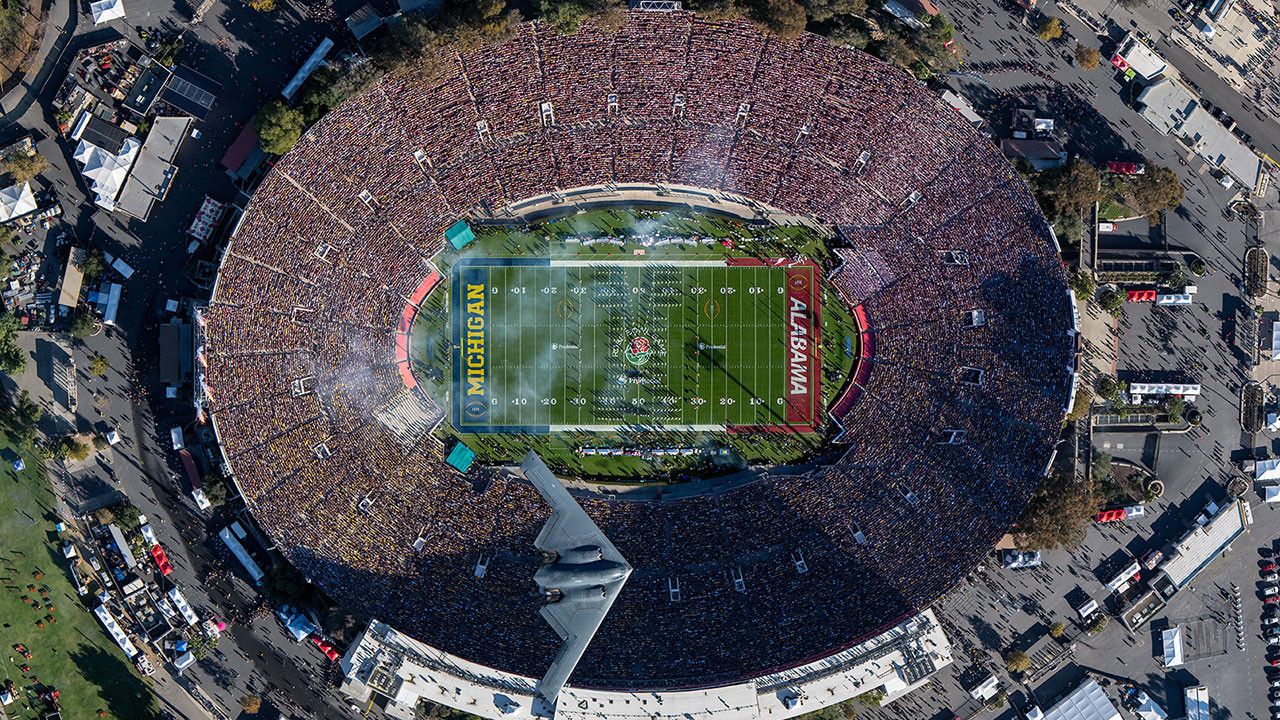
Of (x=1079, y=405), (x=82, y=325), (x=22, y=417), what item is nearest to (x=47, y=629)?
(x=22, y=417)

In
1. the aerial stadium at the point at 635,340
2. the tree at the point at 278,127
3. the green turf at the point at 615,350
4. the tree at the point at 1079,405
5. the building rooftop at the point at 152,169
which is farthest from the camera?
the green turf at the point at 615,350

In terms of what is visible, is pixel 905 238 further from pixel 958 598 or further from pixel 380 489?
pixel 380 489

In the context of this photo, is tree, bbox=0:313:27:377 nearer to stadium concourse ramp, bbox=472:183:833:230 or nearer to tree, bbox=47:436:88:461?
tree, bbox=47:436:88:461

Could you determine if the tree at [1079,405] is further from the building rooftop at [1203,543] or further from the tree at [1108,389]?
the building rooftop at [1203,543]

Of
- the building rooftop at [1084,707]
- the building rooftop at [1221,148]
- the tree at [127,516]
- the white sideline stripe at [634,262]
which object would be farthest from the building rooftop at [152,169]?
the building rooftop at [1084,707]

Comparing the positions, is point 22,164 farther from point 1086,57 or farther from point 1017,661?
point 1017,661

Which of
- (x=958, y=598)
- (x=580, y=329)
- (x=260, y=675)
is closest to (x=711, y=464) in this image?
(x=580, y=329)
